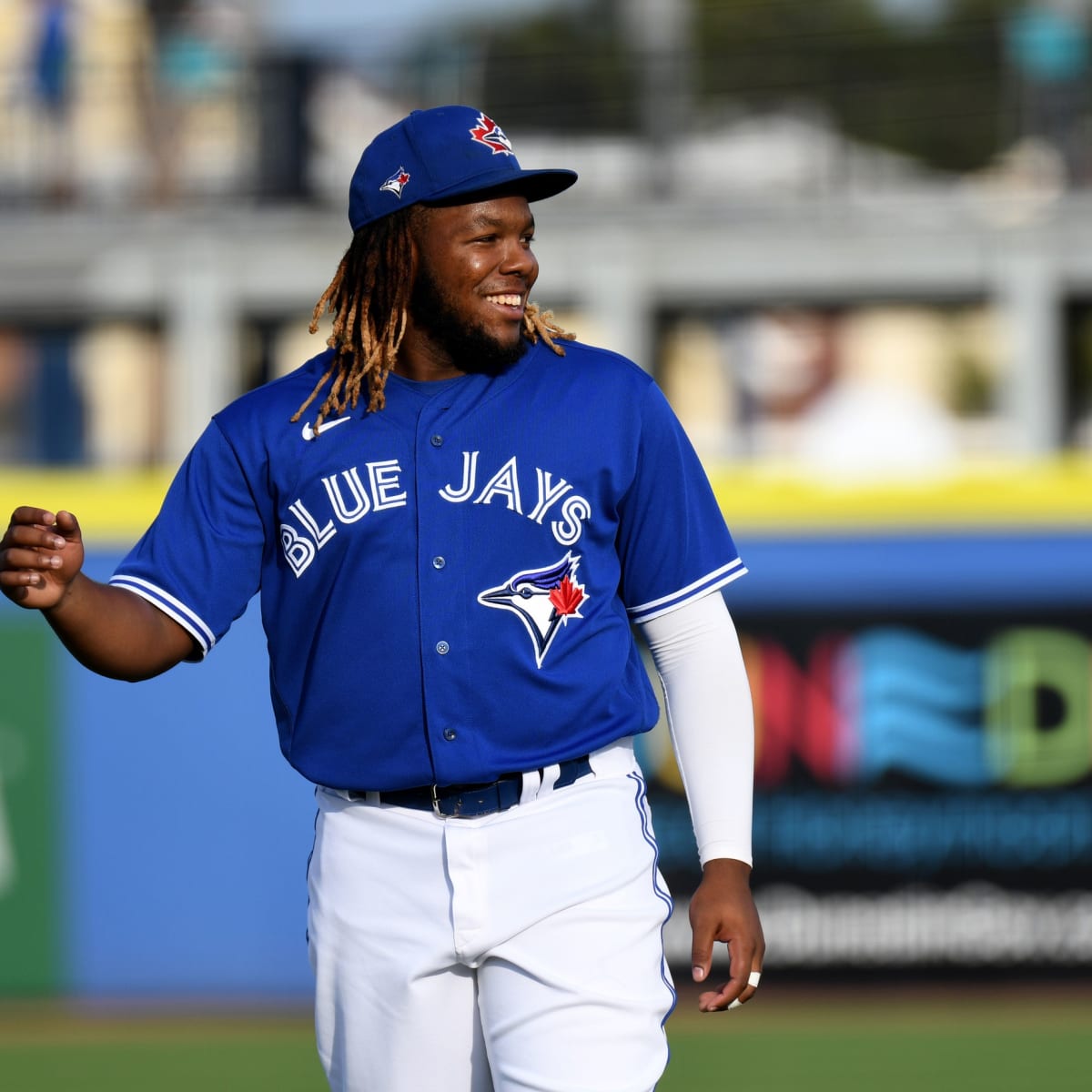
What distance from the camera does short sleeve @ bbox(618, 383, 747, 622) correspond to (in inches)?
111

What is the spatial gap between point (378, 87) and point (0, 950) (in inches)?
366

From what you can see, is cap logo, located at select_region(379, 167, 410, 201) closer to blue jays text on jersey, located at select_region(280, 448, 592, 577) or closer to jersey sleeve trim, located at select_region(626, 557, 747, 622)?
blue jays text on jersey, located at select_region(280, 448, 592, 577)

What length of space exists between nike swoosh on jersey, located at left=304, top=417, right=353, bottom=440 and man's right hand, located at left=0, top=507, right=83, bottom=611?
1.27 ft

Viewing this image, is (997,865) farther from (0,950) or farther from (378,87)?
(378,87)

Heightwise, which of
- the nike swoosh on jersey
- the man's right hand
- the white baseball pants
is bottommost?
the white baseball pants

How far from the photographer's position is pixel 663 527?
283cm

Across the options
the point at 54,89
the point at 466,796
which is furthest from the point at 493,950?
the point at 54,89

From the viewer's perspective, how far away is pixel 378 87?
576 inches

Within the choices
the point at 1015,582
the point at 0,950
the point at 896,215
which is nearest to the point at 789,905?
the point at 1015,582

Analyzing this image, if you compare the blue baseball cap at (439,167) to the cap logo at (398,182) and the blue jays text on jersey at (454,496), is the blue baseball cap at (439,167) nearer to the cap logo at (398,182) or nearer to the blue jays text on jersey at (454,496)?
the cap logo at (398,182)

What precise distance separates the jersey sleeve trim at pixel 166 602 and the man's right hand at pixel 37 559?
0.24 m

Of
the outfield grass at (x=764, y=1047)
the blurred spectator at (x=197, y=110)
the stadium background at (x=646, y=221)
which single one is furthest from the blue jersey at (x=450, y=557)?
the blurred spectator at (x=197, y=110)

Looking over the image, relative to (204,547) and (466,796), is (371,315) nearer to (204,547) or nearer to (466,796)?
(204,547)

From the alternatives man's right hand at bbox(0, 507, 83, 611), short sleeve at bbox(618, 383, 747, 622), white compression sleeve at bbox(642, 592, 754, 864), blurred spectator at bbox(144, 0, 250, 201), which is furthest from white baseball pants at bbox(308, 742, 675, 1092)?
blurred spectator at bbox(144, 0, 250, 201)
